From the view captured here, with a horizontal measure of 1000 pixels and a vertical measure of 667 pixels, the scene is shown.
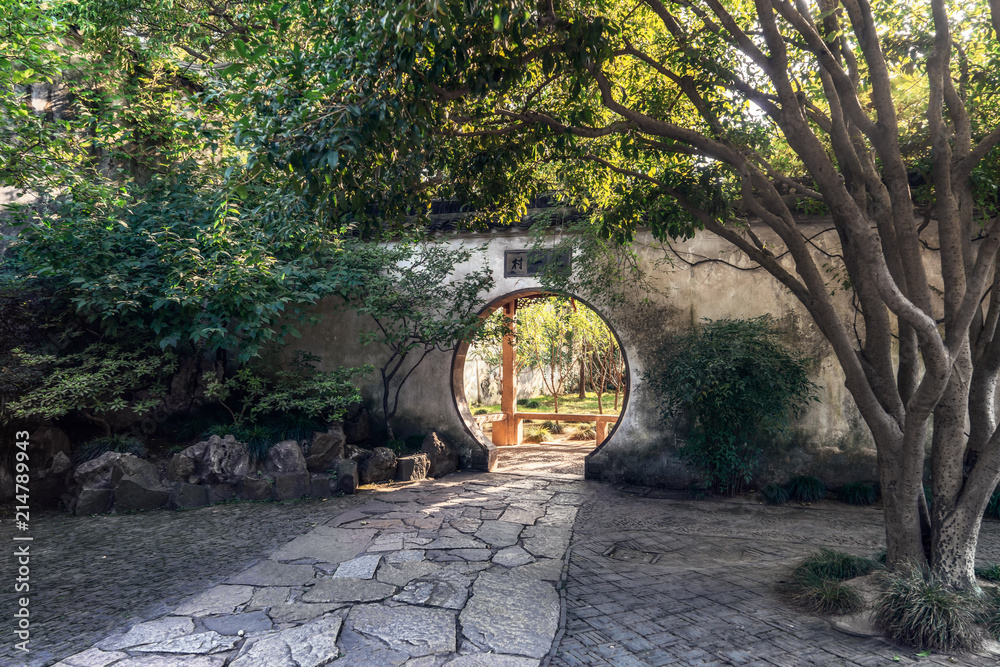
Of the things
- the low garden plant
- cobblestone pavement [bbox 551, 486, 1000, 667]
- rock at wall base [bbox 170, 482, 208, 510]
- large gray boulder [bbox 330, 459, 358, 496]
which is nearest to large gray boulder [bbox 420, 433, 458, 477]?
large gray boulder [bbox 330, 459, 358, 496]

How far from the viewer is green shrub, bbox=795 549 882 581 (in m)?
3.90

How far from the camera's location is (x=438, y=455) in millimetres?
7586

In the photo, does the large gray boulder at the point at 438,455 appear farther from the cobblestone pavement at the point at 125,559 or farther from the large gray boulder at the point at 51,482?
the large gray boulder at the point at 51,482

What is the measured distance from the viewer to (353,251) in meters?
7.44

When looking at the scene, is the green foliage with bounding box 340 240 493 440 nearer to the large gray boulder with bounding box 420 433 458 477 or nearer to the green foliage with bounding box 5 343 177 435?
the large gray boulder with bounding box 420 433 458 477

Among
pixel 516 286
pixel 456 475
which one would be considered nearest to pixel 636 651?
pixel 456 475

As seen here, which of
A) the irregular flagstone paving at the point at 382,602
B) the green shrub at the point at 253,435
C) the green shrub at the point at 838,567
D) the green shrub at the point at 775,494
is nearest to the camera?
the irregular flagstone paving at the point at 382,602

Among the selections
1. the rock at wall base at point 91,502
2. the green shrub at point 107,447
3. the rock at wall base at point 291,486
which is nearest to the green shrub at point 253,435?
the rock at wall base at point 291,486

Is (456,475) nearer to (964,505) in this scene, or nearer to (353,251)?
(353,251)

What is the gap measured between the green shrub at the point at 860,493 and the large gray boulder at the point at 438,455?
462 cm

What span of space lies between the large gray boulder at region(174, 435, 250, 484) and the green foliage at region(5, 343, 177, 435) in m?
0.68

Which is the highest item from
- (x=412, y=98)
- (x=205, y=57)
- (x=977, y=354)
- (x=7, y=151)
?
(x=205, y=57)

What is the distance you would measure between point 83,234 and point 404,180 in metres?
4.01

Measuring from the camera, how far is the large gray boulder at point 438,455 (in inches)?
297
